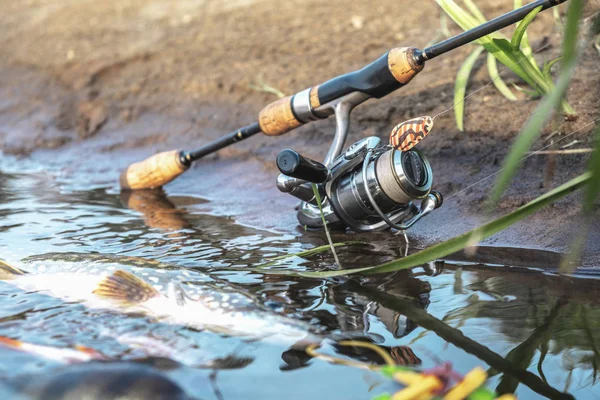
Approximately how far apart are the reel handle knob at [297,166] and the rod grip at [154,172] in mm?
1628

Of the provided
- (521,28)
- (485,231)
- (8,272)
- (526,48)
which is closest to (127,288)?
(8,272)

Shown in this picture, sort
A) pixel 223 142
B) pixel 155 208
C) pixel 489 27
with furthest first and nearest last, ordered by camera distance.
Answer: pixel 155 208 → pixel 223 142 → pixel 489 27

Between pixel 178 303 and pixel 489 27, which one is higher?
pixel 489 27

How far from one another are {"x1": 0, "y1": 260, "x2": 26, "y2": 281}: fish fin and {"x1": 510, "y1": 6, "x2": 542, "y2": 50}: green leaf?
237 cm

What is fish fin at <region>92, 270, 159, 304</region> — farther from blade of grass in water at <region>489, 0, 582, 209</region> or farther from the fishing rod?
blade of grass in water at <region>489, 0, 582, 209</region>

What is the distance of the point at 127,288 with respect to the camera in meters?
2.84

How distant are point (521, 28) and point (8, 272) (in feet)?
8.04

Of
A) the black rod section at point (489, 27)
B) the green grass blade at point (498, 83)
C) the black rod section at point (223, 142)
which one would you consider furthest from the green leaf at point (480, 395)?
the green grass blade at point (498, 83)

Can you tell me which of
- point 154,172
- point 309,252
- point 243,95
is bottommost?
point 309,252

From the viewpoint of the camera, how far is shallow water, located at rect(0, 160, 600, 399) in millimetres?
2338

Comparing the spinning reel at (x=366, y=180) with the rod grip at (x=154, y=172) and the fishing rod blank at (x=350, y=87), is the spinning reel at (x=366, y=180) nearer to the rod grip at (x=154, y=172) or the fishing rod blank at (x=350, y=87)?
the fishing rod blank at (x=350, y=87)

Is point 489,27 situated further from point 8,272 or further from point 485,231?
point 8,272

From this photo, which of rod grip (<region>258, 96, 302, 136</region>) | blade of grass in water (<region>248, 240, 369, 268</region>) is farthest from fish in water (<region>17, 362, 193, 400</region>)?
rod grip (<region>258, 96, 302, 136</region>)

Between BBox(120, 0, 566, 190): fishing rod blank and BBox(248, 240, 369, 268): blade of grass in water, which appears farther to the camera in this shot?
BBox(248, 240, 369, 268): blade of grass in water
